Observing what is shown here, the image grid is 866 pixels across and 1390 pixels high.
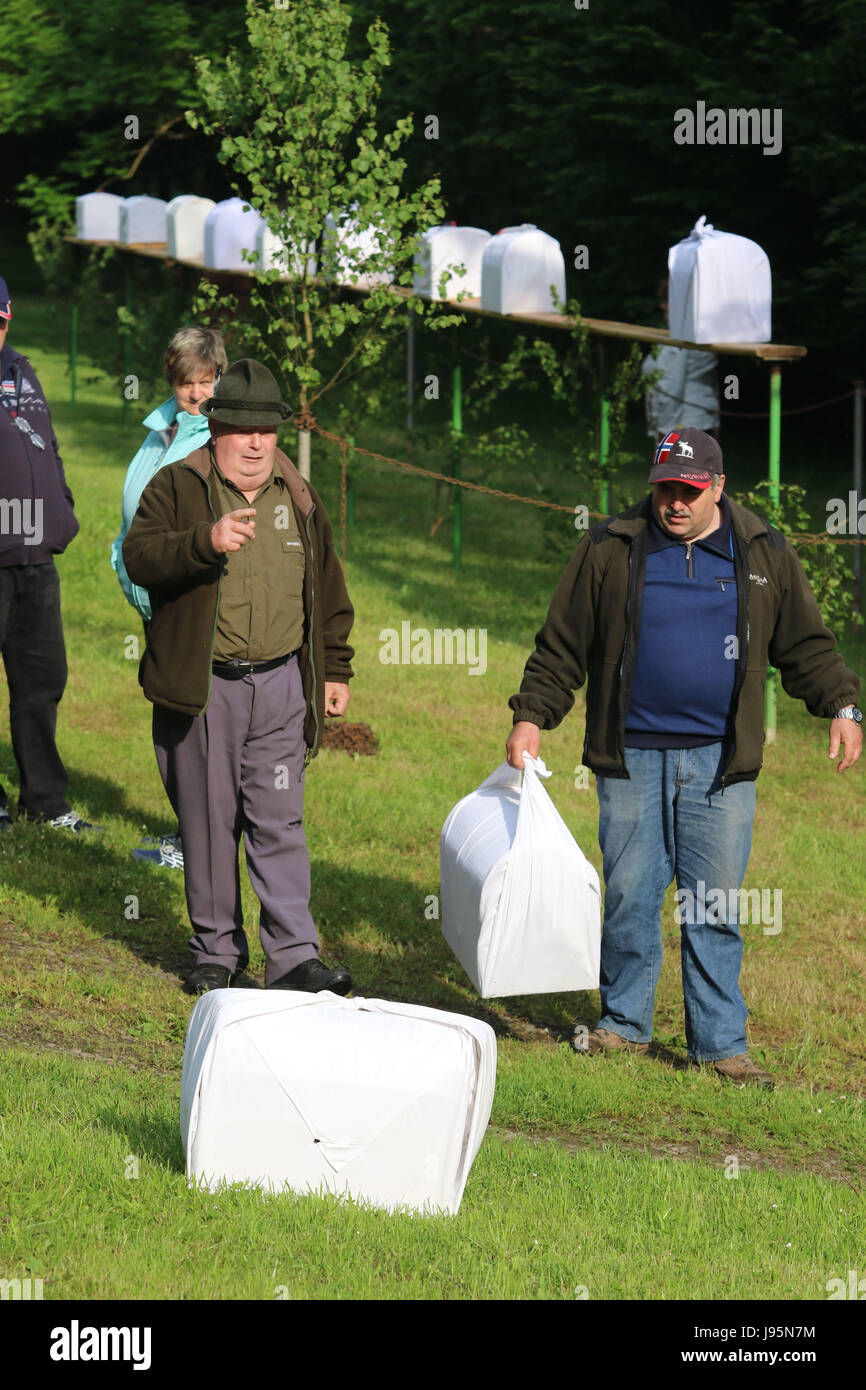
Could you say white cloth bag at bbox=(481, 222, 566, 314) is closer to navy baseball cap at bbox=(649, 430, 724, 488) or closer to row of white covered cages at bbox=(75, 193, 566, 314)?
row of white covered cages at bbox=(75, 193, 566, 314)

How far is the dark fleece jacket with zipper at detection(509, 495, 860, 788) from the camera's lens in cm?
595

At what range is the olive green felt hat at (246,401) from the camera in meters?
5.96

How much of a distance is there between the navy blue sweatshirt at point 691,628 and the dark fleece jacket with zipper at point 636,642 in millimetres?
30

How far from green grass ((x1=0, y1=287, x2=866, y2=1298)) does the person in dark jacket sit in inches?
11.7

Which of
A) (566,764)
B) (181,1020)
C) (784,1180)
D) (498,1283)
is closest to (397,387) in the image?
(566,764)

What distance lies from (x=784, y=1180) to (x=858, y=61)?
18628mm

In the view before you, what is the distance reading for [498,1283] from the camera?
4.00 metres

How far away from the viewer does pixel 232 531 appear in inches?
223

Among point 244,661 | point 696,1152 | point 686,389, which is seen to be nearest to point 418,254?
point 686,389

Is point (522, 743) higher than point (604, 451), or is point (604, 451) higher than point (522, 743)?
point (604, 451)

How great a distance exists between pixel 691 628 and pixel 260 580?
147 cm

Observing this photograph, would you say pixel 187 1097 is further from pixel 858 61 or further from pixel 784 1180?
pixel 858 61

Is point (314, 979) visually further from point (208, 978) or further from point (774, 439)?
point (774, 439)

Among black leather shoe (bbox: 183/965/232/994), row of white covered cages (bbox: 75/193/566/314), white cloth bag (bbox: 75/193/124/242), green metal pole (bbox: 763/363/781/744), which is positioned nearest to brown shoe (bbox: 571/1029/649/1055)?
black leather shoe (bbox: 183/965/232/994)
